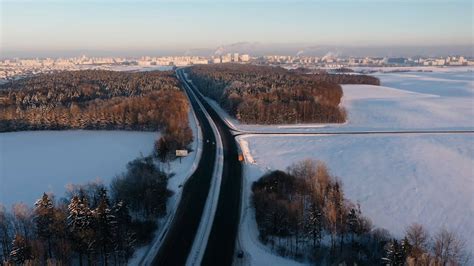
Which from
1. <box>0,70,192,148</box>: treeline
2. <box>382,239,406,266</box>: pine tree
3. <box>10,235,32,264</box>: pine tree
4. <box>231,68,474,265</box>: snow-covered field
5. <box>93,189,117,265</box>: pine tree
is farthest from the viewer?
<box>0,70,192,148</box>: treeline

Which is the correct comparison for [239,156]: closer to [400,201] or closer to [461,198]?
[400,201]

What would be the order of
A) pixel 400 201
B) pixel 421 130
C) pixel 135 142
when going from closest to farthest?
pixel 400 201
pixel 135 142
pixel 421 130

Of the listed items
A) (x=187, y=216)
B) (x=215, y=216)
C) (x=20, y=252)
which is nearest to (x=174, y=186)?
(x=187, y=216)

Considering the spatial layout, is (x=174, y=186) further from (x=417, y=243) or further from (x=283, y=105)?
(x=283, y=105)

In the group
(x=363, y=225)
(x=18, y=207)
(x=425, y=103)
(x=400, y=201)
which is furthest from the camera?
(x=425, y=103)

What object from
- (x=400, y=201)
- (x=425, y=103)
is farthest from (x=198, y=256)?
(x=425, y=103)

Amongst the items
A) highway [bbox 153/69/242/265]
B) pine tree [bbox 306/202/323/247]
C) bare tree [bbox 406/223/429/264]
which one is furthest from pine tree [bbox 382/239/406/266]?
highway [bbox 153/69/242/265]

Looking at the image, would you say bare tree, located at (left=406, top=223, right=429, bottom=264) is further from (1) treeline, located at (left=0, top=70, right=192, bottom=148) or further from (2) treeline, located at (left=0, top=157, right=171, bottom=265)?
(1) treeline, located at (left=0, top=70, right=192, bottom=148)
